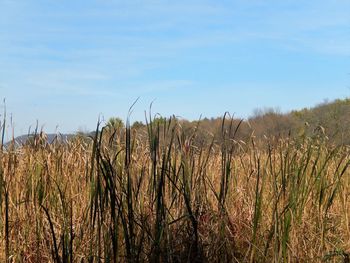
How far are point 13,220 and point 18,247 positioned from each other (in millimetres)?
272

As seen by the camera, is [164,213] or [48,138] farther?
[48,138]

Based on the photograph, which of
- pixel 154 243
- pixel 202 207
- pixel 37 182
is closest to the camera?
pixel 154 243

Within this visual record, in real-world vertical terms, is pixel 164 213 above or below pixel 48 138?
below

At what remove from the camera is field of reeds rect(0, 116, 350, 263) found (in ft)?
7.44

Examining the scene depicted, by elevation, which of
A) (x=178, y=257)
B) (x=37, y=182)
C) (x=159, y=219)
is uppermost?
(x=37, y=182)

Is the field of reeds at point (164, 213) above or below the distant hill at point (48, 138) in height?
below

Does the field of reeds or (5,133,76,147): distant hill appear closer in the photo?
the field of reeds

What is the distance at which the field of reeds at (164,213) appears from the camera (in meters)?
2.27

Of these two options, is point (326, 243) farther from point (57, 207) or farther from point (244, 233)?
point (57, 207)

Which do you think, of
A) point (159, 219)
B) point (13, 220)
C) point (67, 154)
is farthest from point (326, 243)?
point (67, 154)

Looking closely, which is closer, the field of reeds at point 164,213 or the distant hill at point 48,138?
the field of reeds at point 164,213

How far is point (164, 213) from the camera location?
229 cm

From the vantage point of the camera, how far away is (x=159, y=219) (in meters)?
2.31

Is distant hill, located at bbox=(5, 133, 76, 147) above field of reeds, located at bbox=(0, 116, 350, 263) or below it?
above
